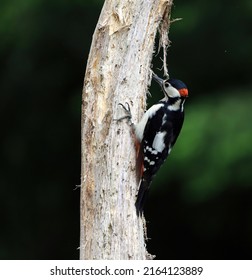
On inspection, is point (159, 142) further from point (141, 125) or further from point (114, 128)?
point (114, 128)

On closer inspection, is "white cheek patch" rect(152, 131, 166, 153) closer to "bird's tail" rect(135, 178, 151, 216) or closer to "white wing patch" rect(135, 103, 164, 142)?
"white wing patch" rect(135, 103, 164, 142)

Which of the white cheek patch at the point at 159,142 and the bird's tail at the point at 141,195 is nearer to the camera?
the bird's tail at the point at 141,195

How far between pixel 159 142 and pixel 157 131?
7cm

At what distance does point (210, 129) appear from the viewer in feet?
22.4

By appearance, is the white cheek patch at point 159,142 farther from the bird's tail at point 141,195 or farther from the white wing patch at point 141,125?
the bird's tail at point 141,195

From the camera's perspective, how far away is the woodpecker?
464 centimetres

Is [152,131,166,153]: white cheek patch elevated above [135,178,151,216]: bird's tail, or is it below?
above

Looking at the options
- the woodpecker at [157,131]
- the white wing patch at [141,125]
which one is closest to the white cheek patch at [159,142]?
the woodpecker at [157,131]

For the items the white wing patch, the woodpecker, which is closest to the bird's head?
the woodpecker

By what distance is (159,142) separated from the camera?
489 cm

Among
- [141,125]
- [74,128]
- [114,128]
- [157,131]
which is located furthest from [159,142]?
[74,128]

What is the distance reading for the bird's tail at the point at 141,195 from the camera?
4.55 metres

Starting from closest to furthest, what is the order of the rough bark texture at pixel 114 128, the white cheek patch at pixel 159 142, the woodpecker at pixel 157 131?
the rough bark texture at pixel 114 128 < the woodpecker at pixel 157 131 < the white cheek patch at pixel 159 142

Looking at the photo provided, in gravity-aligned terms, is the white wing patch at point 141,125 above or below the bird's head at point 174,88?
below
